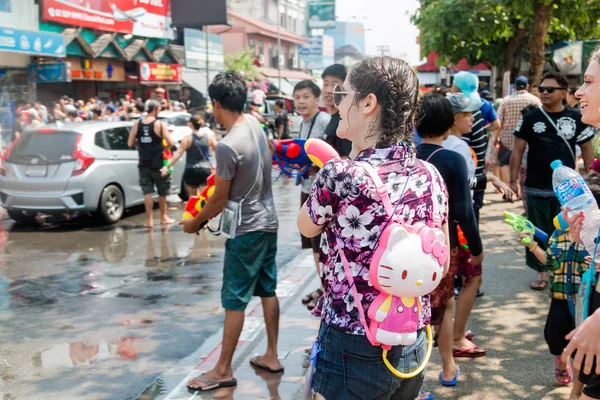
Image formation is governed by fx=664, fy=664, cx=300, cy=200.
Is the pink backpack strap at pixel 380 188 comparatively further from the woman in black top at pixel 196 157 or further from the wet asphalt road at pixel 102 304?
the woman in black top at pixel 196 157

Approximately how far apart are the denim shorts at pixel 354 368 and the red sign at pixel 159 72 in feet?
88.8

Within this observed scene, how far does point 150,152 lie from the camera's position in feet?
32.0

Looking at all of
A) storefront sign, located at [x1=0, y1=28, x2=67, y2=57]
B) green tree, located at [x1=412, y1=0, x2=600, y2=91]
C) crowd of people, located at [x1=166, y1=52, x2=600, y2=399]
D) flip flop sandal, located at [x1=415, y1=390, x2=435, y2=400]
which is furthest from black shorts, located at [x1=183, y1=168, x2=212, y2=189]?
storefront sign, located at [x1=0, y1=28, x2=67, y2=57]

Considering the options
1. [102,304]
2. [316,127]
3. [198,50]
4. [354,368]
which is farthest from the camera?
[198,50]

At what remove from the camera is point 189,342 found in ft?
17.3

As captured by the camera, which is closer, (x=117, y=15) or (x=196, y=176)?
(x=196, y=176)

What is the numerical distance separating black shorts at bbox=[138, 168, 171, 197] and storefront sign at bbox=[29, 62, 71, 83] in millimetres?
13062

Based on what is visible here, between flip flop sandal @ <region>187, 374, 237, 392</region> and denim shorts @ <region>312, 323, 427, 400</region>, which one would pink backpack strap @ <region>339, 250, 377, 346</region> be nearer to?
denim shorts @ <region>312, 323, 427, 400</region>

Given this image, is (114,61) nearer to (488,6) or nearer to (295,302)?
(488,6)

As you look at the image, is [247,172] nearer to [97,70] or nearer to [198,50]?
[97,70]

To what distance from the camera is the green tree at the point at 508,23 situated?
1186 centimetres

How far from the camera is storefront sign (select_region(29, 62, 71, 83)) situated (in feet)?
70.0

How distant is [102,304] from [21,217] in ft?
15.9

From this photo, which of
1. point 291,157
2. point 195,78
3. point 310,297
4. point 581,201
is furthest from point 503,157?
point 195,78
